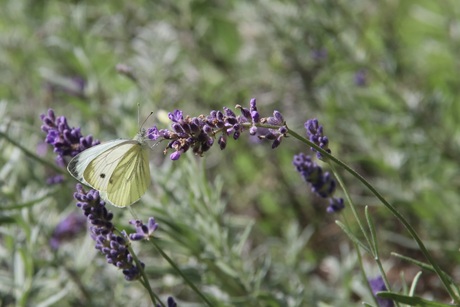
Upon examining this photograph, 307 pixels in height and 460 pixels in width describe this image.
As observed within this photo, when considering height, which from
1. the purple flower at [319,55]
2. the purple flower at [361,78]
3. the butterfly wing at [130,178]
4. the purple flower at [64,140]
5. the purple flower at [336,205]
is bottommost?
the purple flower at [336,205]

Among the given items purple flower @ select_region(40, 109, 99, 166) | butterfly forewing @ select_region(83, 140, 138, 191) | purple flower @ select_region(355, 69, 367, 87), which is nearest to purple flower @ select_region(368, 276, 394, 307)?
butterfly forewing @ select_region(83, 140, 138, 191)

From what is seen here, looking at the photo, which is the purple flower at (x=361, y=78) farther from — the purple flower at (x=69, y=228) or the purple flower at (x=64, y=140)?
the purple flower at (x=64, y=140)

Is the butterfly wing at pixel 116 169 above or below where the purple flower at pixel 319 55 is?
below

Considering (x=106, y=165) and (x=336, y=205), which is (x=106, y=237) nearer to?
(x=106, y=165)

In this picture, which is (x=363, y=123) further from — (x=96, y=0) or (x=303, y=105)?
(x=96, y=0)

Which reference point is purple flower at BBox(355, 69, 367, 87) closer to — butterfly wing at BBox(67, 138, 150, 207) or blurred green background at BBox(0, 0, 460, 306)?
blurred green background at BBox(0, 0, 460, 306)

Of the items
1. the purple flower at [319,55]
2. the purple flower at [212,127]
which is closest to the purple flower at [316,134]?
the purple flower at [212,127]
